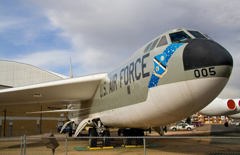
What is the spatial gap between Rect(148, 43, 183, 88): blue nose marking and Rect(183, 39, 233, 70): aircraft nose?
47 centimetres

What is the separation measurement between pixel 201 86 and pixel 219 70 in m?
0.56

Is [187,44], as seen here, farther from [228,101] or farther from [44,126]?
[44,126]

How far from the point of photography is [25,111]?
105ft

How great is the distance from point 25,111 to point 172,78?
101ft

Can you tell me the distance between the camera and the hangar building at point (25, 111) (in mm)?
30336

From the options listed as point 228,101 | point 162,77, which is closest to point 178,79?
point 162,77

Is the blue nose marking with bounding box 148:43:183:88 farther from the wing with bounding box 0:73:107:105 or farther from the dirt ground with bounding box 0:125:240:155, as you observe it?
the wing with bounding box 0:73:107:105

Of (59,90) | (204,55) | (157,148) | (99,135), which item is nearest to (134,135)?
(157,148)

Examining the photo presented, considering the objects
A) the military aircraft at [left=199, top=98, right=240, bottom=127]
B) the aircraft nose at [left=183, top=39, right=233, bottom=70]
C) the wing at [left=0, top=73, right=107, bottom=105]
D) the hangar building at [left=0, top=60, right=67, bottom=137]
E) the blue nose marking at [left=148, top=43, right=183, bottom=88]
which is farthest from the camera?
the hangar building at [left=0, top=60, right=67, bottom=137]

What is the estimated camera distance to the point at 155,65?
659cm

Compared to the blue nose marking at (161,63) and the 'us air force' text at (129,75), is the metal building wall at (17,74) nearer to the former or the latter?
the 'us air force' text at (129,75)

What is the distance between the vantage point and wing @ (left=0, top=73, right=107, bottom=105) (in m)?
12.0

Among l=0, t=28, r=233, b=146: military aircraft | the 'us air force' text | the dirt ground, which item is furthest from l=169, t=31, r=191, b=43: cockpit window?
the dirt ground

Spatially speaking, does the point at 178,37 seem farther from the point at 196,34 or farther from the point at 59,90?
the point at 59,90
